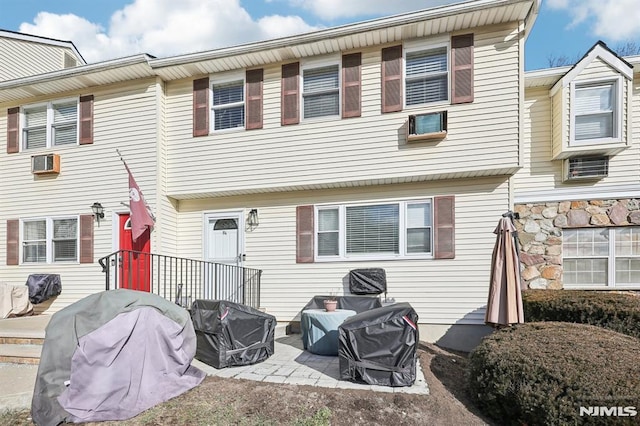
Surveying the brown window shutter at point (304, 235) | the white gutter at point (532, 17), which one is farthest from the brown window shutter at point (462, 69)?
the brown window shutter at point (304, 235)

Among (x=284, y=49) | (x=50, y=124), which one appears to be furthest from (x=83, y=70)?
(x=284, y=49)

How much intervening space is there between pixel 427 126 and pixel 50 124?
848 cm

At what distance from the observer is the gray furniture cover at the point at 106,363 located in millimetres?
3488

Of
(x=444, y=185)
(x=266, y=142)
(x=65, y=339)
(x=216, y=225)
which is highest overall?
(x=266, y=142)

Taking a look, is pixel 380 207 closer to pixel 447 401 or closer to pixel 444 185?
pixel 444 185

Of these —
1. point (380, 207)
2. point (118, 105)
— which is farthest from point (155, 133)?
point (380, 207)

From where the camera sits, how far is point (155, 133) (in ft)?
24.7

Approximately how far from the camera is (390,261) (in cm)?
684

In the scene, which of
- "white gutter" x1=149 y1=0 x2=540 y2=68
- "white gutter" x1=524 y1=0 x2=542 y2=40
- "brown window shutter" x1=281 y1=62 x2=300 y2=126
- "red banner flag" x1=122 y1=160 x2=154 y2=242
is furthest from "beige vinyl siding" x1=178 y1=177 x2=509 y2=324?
"white gutter" x1=149 y1=0 x2=540 y2=68

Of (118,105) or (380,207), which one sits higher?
(118,105)

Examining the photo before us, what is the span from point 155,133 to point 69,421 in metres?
5.63

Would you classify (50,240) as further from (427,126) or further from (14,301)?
(427,126)

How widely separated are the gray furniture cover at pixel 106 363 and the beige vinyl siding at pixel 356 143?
3.80 meters

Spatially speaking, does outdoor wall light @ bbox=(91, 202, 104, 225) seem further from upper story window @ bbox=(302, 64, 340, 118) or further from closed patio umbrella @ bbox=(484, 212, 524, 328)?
closed patio umbrella @ bbox=(484, 212, 524, 328)
